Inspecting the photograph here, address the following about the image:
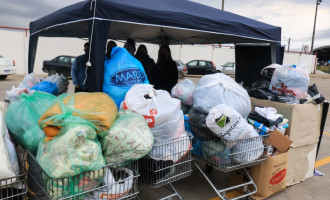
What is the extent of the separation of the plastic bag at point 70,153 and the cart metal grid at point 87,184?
0.06 metres

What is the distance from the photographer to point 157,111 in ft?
7.61

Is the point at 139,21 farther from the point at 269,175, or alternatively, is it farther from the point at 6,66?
the point at 6,66

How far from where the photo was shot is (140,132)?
6.61ft

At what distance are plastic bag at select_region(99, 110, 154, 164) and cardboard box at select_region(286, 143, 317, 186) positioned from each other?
7.45 ft

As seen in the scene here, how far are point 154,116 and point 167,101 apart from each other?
0.24 meters

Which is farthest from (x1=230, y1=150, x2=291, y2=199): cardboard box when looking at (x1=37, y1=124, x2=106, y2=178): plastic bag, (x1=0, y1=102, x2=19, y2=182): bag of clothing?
(x1=0, y1=102, x2=19, y2=182): bag of clothing

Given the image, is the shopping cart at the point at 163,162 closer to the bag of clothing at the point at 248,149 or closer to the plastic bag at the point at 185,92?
the bag of clothing at the point at 248,149

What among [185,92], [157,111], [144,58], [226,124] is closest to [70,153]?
[157,111]

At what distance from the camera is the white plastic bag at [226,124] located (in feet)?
8.11

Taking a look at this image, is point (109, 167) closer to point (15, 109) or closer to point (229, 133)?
point (15, 109)

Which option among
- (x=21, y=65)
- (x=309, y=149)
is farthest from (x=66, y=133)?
(x=21, y=65)

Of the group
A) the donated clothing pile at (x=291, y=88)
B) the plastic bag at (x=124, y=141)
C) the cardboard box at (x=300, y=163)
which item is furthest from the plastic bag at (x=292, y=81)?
the plastic bag at (x=124, y=141)

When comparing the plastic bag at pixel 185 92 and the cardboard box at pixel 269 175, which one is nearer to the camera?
the cardboard box at pixel 269 175

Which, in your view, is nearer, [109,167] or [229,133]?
[109,167]
